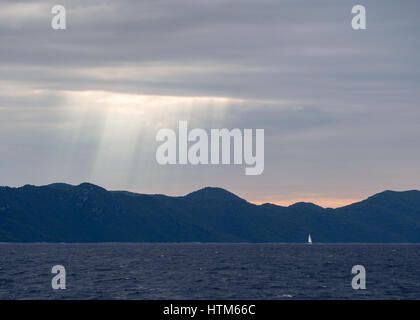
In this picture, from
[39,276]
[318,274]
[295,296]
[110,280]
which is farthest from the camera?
[318,274]

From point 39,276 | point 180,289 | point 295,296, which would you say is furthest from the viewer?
point 39,276

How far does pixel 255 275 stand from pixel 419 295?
46167 millimetres

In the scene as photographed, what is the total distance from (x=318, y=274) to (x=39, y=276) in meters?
58.0

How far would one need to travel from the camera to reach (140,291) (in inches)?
4390
